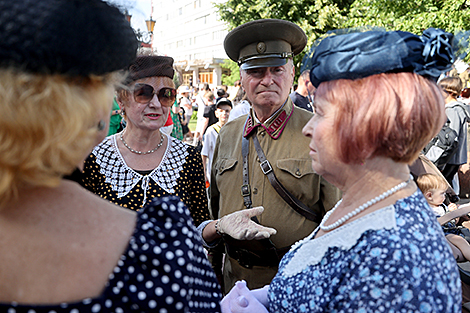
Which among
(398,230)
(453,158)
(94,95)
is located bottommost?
(453,158)

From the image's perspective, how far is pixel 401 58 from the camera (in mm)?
1223

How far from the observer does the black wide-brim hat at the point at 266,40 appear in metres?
2.69

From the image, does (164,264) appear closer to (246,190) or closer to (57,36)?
(57,36)

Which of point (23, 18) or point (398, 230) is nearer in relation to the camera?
point (23, 18)

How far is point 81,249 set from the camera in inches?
36.2

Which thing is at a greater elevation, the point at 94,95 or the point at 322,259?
the point at 94,95

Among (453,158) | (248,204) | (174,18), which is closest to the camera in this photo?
(248,204)

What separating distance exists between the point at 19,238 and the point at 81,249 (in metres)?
0.15

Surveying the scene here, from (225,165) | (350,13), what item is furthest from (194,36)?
(225,165)

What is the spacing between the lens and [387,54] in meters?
1.22

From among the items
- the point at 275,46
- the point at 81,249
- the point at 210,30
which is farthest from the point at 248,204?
the point at 210,30

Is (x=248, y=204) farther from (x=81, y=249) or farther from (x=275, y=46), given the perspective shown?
(x=81, y=249)

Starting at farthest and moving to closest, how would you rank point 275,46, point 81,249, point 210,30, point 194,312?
point 210,30, point 275,46, point 194,312, point 81,249

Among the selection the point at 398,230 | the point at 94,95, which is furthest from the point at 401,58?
the point at 94,95
